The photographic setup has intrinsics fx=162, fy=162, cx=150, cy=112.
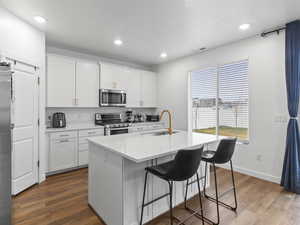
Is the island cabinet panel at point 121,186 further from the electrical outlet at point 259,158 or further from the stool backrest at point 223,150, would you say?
the electrical outlet at point 259,158

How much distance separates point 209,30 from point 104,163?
2846mm

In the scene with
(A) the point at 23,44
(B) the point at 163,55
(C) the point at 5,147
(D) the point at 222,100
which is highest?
(B) the point at 163,55

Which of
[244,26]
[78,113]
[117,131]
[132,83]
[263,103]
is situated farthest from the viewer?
[132,83]

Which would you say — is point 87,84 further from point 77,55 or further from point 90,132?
point 90,132

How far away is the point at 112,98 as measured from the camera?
4328 mm

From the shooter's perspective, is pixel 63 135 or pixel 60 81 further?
pixel 60 81

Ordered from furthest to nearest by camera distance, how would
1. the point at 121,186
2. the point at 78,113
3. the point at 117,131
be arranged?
the point at 78,113 < the point at 117,131 < the point at 121,186

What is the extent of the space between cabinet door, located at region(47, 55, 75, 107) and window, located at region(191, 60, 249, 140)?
3073mm

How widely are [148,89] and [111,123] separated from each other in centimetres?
171

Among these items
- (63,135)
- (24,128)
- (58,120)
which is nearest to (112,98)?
(58,120)

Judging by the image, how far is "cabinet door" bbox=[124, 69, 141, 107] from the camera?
4.66 meters

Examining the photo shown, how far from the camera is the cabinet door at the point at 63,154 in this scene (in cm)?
322

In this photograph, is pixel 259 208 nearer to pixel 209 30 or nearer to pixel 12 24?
pixel 209 30

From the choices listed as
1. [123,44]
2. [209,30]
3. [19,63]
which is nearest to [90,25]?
[123,44]
